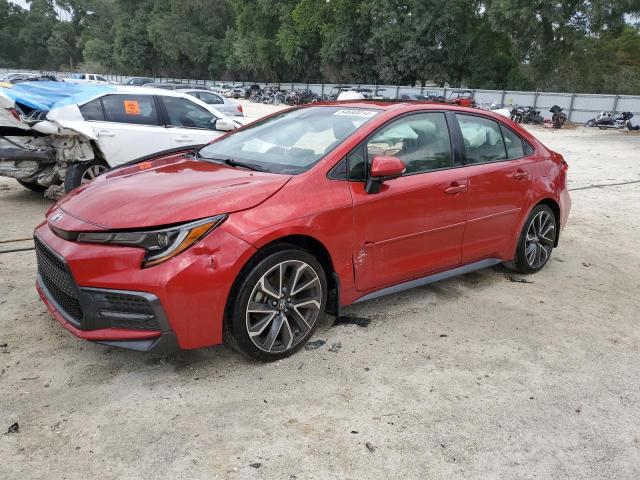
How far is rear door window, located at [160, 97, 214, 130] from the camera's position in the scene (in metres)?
7.81

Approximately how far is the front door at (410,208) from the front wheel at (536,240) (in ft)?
3.16

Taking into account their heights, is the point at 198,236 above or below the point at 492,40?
below

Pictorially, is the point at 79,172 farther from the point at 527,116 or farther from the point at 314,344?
the point at 527,116

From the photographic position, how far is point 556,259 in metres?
5.74

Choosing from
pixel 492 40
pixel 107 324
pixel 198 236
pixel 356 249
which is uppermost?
pixel 492 40

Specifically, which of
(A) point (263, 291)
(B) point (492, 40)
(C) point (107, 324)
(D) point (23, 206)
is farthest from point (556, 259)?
(B) point (492, 40)

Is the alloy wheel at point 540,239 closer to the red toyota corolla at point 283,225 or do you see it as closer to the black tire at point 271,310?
the red toyota corolla at point 283,225

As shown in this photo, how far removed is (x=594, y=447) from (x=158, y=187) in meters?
2.75

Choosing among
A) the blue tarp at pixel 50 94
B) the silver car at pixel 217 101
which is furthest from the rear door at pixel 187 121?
the silver car at pixel 217 101

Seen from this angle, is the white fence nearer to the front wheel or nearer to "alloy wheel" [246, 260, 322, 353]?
the front wheel

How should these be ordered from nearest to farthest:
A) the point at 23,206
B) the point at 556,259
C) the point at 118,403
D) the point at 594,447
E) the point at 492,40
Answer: the point at 594,447, the point at 118,403, the point at 556,259, the point at 23,206, the point at 492,40

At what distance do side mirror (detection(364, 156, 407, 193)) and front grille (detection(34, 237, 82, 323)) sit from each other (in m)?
1.88

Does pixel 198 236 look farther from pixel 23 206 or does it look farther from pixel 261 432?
pixel 23 206

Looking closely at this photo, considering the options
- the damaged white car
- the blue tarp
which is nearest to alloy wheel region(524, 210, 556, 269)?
the damaged white car
